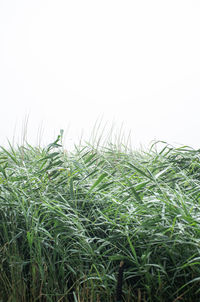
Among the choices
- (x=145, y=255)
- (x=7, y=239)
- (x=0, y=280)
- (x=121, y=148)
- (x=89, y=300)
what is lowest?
(x=0, y=280)

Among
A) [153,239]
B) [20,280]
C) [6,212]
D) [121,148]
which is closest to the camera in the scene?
[153,239]

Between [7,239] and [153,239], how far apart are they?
0.73 metres

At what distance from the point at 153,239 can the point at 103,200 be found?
0.38m

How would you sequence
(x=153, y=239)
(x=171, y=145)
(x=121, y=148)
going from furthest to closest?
(x=121, y=148) < (x=171, y=145) < (x=153, y=239)

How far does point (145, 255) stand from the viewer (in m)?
1.31

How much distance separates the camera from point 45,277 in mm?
1503

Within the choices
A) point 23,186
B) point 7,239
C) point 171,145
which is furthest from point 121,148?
point 7,239

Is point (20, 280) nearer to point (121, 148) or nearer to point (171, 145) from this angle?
point (171, 145)

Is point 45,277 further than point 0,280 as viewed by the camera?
No

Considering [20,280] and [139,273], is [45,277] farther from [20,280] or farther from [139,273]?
[139,273]

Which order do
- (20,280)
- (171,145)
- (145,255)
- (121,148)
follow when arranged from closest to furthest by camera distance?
(145,255) → (20,280) → (171,145) → (121,148)

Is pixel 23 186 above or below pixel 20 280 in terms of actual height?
above

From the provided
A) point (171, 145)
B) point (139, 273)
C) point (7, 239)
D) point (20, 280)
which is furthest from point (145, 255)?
point (171, 145)

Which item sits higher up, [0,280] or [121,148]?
[121,148]
